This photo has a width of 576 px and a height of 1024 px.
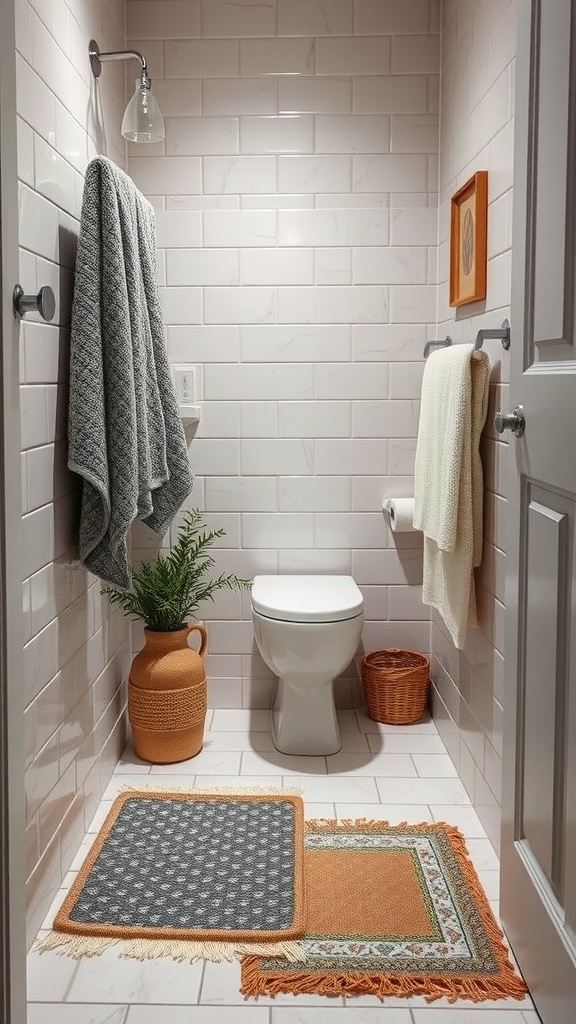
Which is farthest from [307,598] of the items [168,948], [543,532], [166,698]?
[543,532]

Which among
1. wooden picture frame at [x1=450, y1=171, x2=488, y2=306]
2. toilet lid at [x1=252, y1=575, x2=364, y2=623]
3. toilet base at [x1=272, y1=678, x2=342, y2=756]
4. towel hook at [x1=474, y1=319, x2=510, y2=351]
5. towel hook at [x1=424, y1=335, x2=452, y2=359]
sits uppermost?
wooden picture frame at [x1=450, y1=171, x2=488, y2=306]

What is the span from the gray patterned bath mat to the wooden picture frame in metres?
1.48

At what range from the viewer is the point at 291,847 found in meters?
2.31

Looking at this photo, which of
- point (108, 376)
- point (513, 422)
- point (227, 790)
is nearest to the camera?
point (513, 422)

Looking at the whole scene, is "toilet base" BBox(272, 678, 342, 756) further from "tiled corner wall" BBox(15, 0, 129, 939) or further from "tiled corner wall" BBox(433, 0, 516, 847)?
"tiled corner wall" BBox(15, 0, 129, 939)

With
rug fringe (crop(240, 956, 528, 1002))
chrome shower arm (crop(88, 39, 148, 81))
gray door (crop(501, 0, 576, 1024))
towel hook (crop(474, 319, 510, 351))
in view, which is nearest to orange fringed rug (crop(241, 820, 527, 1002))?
rug fringe (crop(240, 956, 528, 1002))

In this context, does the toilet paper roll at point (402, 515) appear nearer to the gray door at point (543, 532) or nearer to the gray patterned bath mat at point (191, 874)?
the gray patterned bath mat at point (191, 874)

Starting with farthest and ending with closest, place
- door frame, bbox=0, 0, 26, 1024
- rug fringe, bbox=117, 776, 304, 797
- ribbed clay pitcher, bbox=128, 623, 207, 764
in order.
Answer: ribbed clay pitcher, bbox=128, 623, 207, 764, rug fringe, bbox=117, 776, 304, 797, door frame, bbox=0, 0, 26, 1024

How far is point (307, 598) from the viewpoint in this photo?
2.80m

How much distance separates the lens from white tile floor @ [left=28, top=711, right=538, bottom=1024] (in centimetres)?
171

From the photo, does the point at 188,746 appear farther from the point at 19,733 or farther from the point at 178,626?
the point at 19,733

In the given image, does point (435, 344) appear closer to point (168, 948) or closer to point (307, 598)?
point (307, 598)

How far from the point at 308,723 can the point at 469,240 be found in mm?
1496

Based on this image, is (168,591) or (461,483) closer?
(461,483)
